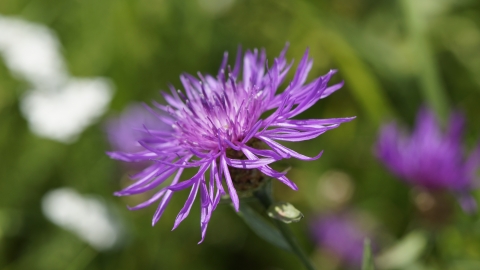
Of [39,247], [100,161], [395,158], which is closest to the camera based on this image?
[395,158]

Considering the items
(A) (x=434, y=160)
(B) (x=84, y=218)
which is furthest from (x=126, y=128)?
(A) (x=434, y=160)

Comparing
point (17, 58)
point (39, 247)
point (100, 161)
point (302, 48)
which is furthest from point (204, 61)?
point (39, 247)

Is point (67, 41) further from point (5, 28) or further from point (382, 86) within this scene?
point (382, 86)

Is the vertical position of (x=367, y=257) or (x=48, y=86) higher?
(x=48, y=86)

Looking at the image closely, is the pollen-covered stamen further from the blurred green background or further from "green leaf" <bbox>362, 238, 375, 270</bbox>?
the blurred green background

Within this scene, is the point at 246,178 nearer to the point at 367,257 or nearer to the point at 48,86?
the point at 367,257
